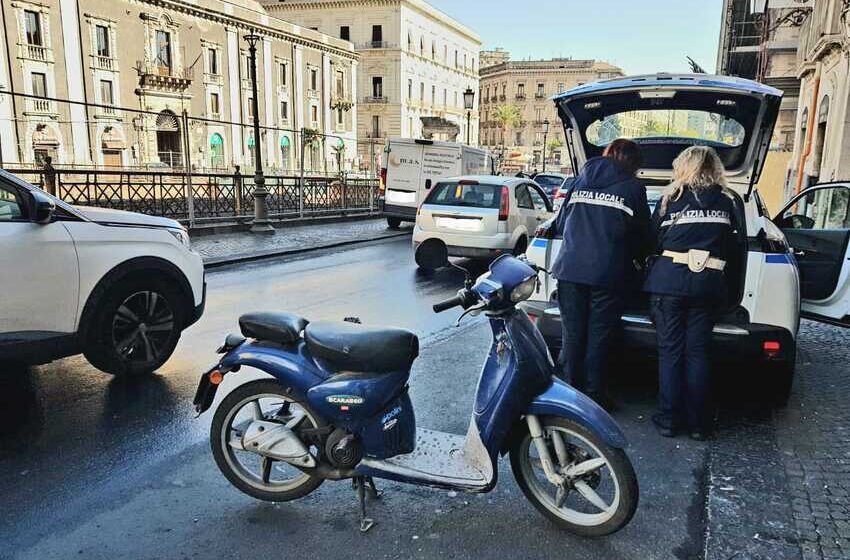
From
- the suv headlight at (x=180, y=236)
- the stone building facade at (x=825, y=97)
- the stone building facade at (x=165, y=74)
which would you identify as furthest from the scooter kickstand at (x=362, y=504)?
the stone building facade at (x=165, y=74)

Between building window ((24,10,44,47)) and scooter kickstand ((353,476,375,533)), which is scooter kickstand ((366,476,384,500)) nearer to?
scooter kickstand ((353,476,375,533))

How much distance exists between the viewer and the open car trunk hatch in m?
5.35

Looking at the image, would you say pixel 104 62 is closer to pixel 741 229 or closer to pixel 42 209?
pixel 42 209

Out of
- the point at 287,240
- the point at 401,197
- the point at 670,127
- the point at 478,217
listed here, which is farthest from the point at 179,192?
the point at 670,127

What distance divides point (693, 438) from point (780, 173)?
76.0ft

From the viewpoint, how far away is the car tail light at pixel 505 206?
1084 centimetres

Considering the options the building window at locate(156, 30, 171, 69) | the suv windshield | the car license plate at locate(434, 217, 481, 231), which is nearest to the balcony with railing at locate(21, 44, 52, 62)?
the building window at locate(156, 30, 171, 69)

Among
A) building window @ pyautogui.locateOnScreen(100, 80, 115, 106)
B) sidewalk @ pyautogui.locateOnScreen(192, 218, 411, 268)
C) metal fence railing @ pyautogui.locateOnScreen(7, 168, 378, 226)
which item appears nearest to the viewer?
sidewalk @ pyautogui.locateOnScreen(192, 218, 411, 268)

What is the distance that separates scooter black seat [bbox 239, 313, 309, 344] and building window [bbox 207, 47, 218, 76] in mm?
48192

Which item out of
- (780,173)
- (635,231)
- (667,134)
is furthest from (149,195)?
(780,173)

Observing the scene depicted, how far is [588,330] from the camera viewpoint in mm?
4355

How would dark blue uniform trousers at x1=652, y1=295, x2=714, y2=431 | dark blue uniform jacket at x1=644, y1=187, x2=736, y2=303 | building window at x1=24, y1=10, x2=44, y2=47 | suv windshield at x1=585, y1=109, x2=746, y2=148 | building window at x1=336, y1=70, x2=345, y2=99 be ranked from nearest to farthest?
dark blue uniform jacket at x1=644, y1=187, x2=736, y2=303 → dark blue uniform trousers at x1=652, y1=295, x2=714, y2=431 → suv windshield at x1=585, y1=109, x2=746, y2=148 → building window at x1=24, y1=10, x2=44, y2=47 → building window at x1=336, y1=70, x2=345, y2=99

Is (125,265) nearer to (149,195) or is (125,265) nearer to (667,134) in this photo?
(667,134)

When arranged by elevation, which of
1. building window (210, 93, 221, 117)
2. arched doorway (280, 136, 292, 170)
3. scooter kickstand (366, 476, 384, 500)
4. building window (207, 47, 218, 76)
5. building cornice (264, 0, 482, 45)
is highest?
building cornice (264, 0, 482, 45)
